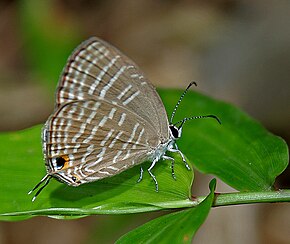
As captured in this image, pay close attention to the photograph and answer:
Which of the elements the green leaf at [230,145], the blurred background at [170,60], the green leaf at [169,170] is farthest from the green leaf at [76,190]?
the blurred background at [170,60]

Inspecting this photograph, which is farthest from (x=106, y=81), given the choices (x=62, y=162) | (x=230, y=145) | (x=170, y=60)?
(x=170, y=60)

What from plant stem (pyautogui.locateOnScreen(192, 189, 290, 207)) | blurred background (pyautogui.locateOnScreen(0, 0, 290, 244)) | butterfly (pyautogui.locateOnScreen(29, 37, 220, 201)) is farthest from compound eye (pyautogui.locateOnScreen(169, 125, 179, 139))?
blurred background (pyautogui.locateOnScreen(0, 0, 290, 244))

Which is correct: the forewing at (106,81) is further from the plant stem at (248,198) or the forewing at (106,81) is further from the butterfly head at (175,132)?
the plant stem at (248,198)

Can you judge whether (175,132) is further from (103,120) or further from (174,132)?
(103,120)

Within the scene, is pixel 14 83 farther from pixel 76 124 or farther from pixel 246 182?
pixel 246 182

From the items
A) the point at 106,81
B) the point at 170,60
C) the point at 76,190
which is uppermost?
the point at 106,81

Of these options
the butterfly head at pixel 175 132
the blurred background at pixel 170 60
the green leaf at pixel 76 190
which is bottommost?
the blurred background at pixel 170 60

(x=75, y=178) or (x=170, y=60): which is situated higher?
(x=75, y=178)
